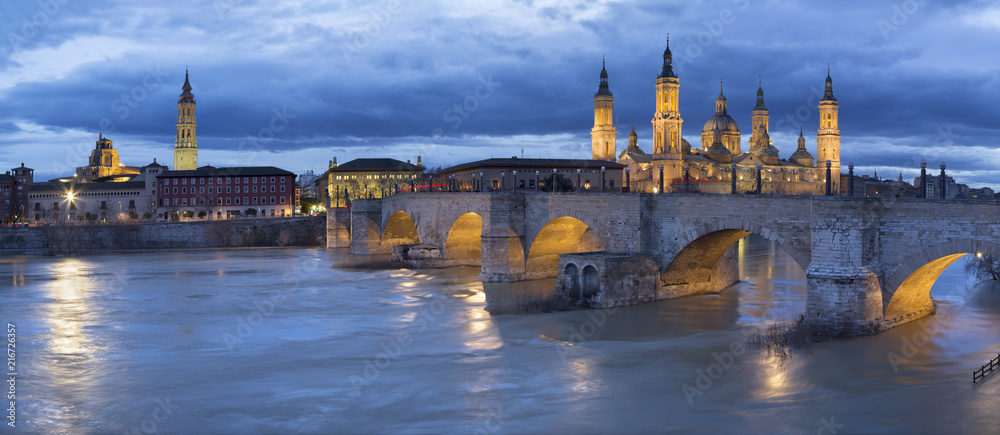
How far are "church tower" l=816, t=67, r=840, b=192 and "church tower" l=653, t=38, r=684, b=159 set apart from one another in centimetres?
3409

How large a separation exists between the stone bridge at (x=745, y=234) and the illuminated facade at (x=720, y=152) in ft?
184

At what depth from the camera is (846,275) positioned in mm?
22828

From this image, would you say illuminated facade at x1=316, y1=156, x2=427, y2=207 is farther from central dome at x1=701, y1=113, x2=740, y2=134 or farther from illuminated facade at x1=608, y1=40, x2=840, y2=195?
central dome at x1=701, y1=113, x2=740, y2=134

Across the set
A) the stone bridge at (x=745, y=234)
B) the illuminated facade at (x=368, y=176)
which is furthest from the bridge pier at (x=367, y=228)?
the illuminated facade at (x=368, y=176)

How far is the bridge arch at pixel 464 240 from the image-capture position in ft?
160

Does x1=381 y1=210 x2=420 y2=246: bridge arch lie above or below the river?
above

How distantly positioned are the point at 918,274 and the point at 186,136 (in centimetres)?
13869

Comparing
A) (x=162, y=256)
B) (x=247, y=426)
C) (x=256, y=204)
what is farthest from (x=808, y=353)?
(x=256, y=204)

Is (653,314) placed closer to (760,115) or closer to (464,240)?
(464,240)

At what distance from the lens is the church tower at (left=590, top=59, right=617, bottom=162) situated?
128 metres

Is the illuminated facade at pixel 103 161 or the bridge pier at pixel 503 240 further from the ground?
the illuminated facade at pixel 103 161

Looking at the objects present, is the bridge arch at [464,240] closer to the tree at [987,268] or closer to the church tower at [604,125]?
the tree at [987,268]

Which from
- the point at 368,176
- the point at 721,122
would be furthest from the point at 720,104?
the point at 368,176

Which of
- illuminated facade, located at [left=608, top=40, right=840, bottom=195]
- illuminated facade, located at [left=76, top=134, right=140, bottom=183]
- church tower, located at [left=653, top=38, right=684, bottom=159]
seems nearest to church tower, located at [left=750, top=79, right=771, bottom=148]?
illuminated facade, located at [left=608, top=40, right=840, bottom=195]
